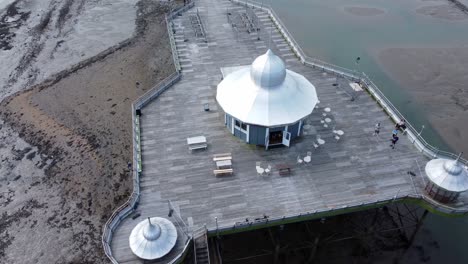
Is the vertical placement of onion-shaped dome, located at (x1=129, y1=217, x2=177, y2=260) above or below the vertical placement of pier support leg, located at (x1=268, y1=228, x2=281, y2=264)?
above

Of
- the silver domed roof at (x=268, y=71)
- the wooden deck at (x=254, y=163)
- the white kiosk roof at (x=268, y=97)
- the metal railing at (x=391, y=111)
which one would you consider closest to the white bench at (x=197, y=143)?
the wooden deck at (x=254, y=163)

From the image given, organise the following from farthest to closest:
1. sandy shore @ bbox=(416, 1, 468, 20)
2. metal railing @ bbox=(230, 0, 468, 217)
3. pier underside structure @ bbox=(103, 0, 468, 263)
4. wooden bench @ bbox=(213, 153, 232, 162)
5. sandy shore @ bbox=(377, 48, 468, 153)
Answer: sandy shore @ bbox=(416, 1, 468, 20)
sandy shore @ bbox=(377, 48, 468, 153)
wooden bench @ bbox=(213, 153, 232, 162)
metal railing @ bbox=(230, 0, 468, 217)
pier underside structure @ bbox=(103, 0, 468, 263)

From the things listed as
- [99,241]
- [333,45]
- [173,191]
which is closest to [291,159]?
A: [173,191]

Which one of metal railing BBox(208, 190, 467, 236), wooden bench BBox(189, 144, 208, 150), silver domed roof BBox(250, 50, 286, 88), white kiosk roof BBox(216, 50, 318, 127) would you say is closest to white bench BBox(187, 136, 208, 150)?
wooden bench BBox(189, 144, 208, 150)

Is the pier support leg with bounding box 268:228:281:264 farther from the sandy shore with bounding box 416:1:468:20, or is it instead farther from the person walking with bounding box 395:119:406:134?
the sandy shore with bounding box 416:1:468:20

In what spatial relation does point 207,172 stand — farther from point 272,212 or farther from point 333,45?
point 333,45

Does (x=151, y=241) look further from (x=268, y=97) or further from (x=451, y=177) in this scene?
(x=451, y=177)
